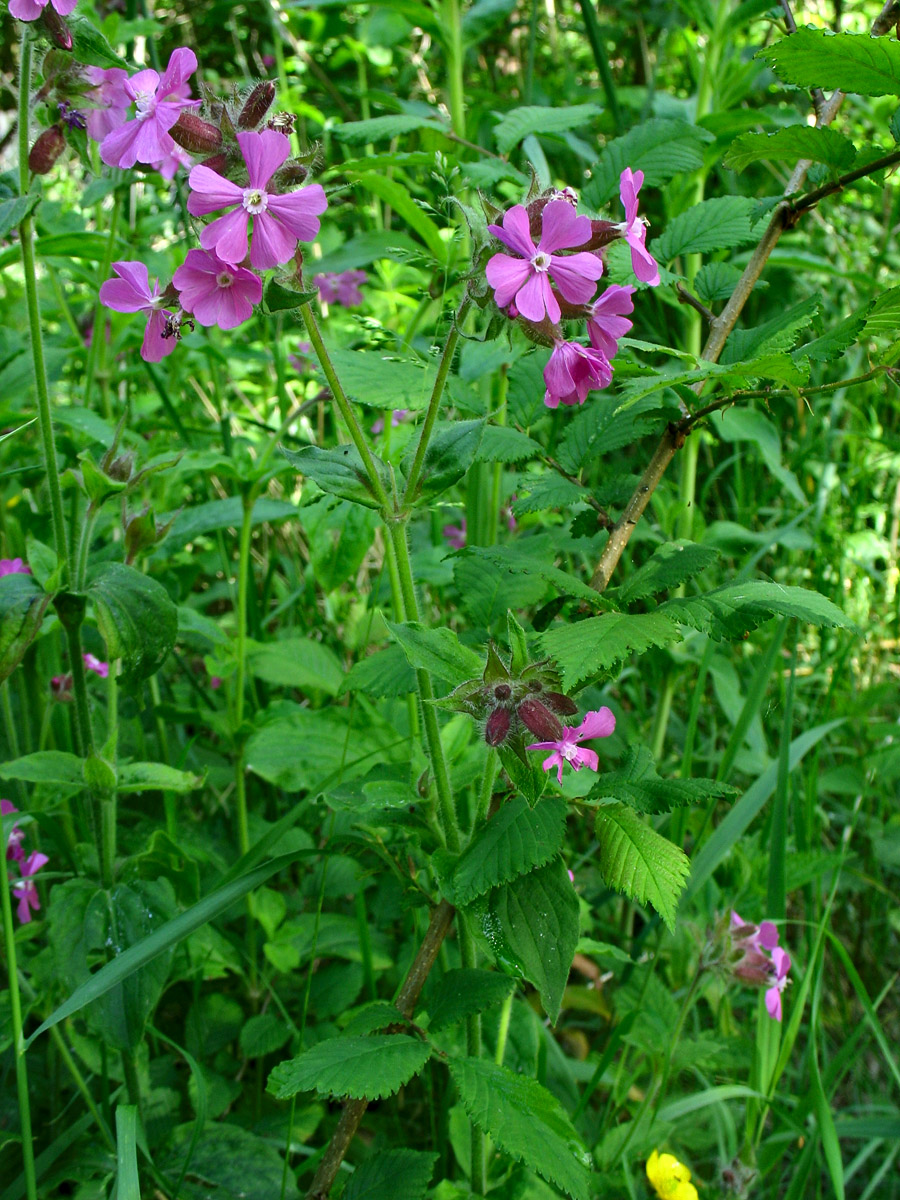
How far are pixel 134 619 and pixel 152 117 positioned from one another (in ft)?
1.93

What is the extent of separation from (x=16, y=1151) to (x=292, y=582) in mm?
1406

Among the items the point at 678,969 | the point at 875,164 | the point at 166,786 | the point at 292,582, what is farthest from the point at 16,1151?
the point at 875,164

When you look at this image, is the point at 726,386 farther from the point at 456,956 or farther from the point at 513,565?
the point at 456,956

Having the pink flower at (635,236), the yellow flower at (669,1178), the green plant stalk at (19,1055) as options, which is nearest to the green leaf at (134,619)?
the green plant stalk at (19,1055)

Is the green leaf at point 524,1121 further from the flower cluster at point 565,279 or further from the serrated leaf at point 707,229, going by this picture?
the serrated leaf at point 707,229

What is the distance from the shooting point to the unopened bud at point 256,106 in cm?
97

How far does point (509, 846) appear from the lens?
0.97 metres

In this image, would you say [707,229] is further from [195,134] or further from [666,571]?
[195,134]

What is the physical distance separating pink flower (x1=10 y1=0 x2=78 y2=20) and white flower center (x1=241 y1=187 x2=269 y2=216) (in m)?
0.37

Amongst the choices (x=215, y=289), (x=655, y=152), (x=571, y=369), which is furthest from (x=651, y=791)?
(x=655, y=152)

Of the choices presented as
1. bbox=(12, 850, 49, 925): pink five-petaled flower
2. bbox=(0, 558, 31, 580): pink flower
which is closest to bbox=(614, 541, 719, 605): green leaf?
bbox=(12, 850, 49, 925): pink five-petaled flower

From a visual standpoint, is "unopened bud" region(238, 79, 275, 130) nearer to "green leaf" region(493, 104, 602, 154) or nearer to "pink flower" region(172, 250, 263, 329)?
"pink flower" region(172, 250, 263, 329)

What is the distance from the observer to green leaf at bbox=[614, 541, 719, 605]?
40.9 inches

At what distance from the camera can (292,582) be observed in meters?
2.48
